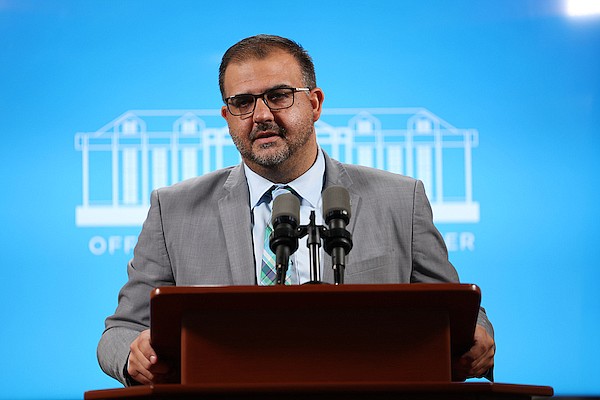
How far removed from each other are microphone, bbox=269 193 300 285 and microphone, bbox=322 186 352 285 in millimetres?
70

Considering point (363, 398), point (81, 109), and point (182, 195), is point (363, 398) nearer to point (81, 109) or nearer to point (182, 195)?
point (182, 195)

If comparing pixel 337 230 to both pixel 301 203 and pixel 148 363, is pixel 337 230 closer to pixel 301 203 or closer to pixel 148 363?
pixel 148 363

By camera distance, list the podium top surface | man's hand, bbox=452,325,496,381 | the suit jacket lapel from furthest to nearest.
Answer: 1. the suit jacket lapel
2. man's hand, bbox=452,325,496,381
3. the podium top surface

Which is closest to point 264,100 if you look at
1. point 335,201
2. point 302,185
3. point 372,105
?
point 302,185

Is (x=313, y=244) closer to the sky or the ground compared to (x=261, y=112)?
closer to the ground

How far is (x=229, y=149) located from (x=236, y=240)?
1172mm

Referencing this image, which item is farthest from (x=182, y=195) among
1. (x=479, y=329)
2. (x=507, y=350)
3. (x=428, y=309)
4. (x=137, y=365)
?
(x=507, y=350)

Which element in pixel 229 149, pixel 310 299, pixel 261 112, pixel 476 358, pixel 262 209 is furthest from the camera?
pixel 229 149

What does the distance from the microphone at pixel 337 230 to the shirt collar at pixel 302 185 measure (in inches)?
32.5

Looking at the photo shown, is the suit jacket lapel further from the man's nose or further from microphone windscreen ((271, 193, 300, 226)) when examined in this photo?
microphone windscreen ((271, 193, 300, 226))

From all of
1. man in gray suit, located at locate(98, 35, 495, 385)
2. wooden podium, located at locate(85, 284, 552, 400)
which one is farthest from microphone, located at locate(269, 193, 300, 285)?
man in gray suit, located at locate(98, 35, 495, 385)

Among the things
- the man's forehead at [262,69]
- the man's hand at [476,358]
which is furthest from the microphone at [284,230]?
the man's forehead at [262,69]

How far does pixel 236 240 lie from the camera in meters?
2.59

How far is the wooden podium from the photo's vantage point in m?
1.47
